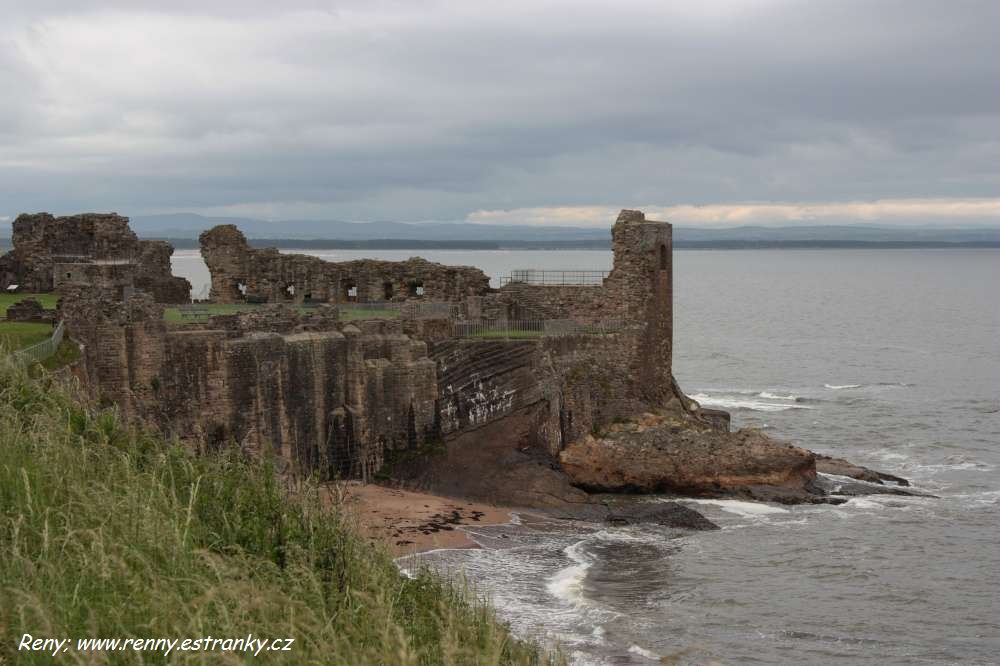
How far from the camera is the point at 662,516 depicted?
29.8m

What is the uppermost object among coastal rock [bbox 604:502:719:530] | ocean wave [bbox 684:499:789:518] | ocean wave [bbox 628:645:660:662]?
coastal rock [bbox 604:502:719:530]

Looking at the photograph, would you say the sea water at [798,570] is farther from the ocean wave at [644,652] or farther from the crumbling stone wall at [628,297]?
the crumbling stone wall at [628,297]

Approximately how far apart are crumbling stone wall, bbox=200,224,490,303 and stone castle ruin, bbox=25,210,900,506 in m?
0.06

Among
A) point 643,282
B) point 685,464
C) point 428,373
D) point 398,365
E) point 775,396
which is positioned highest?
point 643,282

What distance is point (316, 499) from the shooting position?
1339 centimetres

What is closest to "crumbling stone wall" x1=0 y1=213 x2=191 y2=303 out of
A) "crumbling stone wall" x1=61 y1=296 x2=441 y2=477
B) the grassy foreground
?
"crumbling stone wall" x1=61 y1=296 x2=441 y2=477

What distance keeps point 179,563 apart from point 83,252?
28.6 metres

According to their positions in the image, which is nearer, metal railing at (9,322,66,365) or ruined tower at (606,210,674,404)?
metal railing at (9,322,66,365)

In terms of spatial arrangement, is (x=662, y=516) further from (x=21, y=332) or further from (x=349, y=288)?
(x=21, y=332)

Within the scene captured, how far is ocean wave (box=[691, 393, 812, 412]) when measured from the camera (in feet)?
175

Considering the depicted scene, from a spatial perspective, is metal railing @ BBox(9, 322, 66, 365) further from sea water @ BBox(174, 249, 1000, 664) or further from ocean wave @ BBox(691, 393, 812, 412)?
ocean wave @ BBox(691, 393, 812, 412)

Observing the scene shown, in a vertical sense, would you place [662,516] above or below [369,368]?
below

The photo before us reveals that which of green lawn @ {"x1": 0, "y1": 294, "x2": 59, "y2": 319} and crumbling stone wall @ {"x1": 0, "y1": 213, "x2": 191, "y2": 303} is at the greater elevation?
crumbling stone wall @ {"x1": 0, "y1": 213, "x2": 191, "y2": 303}

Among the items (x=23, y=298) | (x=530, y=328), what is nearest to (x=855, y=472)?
(x=530, y=328)
